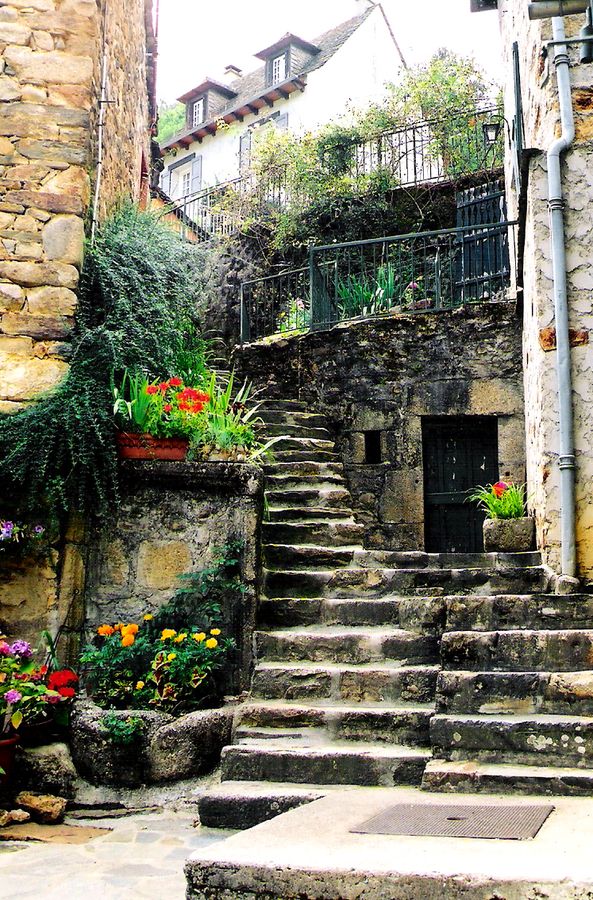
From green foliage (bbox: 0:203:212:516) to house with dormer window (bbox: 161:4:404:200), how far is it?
1170 centimetres

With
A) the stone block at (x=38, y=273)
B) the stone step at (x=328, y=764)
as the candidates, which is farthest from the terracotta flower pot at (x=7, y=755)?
the stone block at (x=38, y=273)

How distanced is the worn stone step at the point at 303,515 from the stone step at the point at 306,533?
0.08m

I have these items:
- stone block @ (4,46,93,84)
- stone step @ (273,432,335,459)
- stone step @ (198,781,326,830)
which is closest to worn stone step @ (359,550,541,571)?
stone step @ (273,432,335,459)

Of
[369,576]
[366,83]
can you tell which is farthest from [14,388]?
[366,83]

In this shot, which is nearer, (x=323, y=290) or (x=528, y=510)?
(x=528, y=510)

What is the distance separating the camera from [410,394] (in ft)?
26.5

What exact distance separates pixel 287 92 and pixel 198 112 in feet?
16.9

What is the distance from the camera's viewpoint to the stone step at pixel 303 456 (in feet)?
24.9

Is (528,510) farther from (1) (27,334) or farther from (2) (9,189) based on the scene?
(2) (9,189)

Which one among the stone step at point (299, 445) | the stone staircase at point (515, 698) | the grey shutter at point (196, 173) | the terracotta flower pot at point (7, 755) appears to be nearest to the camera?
the stone staircase at point (515, 698)

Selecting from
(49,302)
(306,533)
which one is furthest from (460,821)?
(49,302)

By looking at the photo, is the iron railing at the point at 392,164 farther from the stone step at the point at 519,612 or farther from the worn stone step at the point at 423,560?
the stone step at the point at 519,612

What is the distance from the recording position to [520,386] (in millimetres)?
7797

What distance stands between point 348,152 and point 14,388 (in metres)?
9.40
